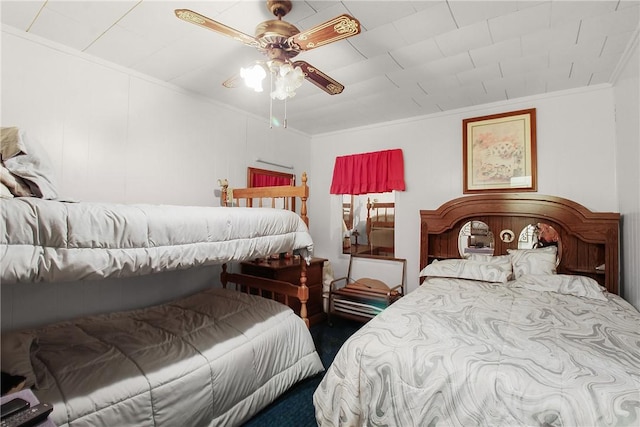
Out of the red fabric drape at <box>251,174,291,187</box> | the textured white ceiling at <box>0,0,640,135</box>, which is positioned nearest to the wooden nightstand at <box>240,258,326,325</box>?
the red fabric drape at <box>251,174,291,187</box>

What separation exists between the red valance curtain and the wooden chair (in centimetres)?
90

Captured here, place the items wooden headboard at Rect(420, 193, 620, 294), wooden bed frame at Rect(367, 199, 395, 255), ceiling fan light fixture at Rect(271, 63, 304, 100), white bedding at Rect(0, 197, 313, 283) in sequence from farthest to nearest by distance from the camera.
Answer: wooden bed frame at Rect(367, 199, 395, 255)
wooden headboard at Rect(420, 193, 620, 294)
ceiling fan light fixture at Rect(271, 63, 304, 100)
white bedding at Rect(0, 197, 313, 283)

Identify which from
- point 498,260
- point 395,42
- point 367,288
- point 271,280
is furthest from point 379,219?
point 395,42

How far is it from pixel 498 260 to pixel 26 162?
3.57 metres

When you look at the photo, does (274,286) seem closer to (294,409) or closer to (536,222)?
(294,409)

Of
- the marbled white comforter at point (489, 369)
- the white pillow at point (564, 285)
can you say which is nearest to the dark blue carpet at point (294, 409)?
the marbled white comforter at point (489, 369)

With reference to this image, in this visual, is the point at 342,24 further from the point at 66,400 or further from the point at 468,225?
the point at 468,225

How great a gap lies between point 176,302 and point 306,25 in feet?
7.67

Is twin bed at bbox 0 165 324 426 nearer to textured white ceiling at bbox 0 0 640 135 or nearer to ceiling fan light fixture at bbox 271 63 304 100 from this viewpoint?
ceiling fan light fixture at bbox 271 63 304 100

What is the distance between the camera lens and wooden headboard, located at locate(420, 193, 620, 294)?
7.99 ft

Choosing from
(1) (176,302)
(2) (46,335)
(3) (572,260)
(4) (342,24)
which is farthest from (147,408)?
(3) (572,260)

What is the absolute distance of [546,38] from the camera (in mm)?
1919

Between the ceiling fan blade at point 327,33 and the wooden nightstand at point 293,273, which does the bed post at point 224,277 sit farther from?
the ceiling fan blade at point 327,33

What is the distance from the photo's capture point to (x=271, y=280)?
2645mm
